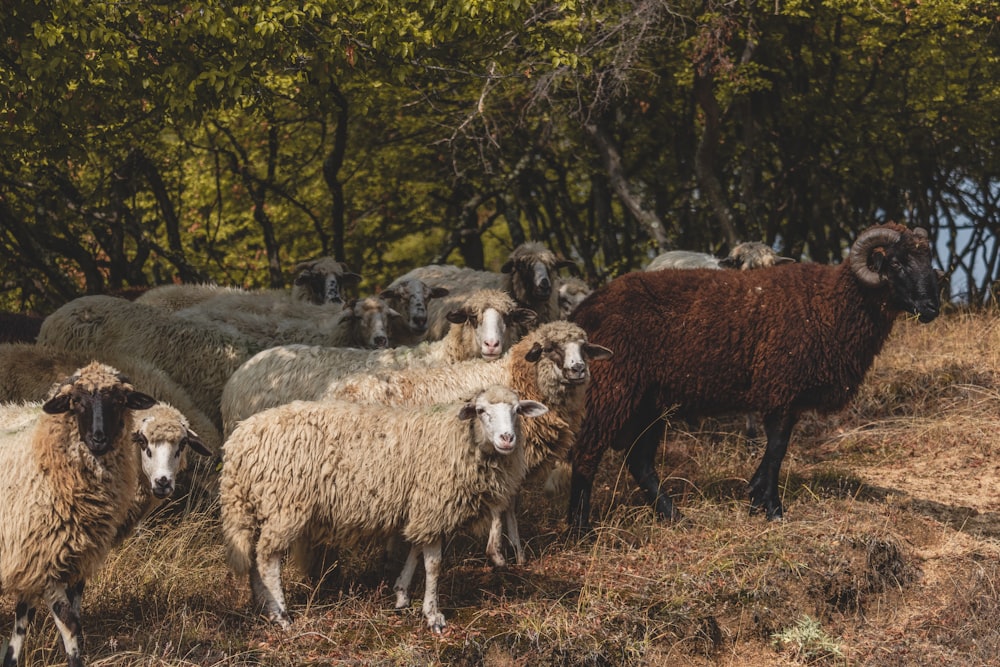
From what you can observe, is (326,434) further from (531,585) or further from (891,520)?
(891,520)

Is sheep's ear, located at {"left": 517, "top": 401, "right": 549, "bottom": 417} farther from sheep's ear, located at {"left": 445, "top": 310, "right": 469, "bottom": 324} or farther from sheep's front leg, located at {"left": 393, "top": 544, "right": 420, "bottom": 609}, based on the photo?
sheep's ear, located at {"left": 445, "top": 310, "right": 469, "bottom": 324}

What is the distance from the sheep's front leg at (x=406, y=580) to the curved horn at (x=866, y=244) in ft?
14.1

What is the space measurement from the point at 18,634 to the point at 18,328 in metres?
6.18

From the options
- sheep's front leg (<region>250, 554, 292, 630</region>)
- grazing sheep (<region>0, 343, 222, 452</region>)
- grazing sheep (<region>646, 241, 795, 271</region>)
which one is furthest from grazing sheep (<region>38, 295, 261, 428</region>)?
grazing sheep (<region>646, 241, 795, 271</region>)

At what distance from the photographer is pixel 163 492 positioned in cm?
625

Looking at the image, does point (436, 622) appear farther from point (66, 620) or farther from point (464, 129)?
point (464, 129)

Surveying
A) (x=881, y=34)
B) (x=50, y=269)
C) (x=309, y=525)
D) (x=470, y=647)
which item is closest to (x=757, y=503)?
(x=470, y=647)

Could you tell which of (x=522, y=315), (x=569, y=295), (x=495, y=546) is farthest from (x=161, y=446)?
(x=569, y=295)

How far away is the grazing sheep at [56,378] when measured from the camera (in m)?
8.72

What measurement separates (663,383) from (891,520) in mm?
2091

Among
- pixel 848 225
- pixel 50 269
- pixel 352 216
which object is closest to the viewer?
pixel 50 269

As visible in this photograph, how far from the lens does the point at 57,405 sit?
6.06 meters

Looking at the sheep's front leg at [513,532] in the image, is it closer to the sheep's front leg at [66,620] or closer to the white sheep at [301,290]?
the sheep's front leg at [66,620]

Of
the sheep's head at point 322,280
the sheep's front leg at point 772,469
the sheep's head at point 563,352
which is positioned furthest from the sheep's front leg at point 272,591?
the sheep's head at point 322,280
